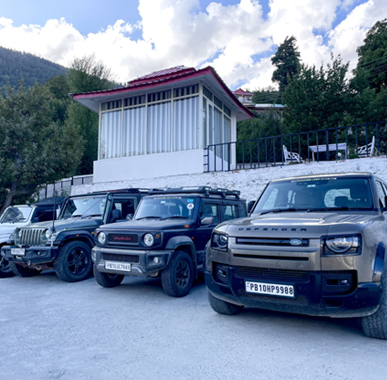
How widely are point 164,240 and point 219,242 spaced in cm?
164

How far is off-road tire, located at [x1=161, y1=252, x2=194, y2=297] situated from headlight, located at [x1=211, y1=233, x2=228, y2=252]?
153 centimetres

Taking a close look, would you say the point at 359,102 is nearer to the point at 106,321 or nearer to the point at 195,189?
the point at 195,189

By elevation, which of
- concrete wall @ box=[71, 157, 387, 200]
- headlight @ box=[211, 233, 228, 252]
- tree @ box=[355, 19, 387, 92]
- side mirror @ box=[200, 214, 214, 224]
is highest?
tree @ box=[355, 19, 387, 92]

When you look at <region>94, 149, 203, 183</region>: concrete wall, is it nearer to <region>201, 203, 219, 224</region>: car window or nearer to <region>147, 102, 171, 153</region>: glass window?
<region>147, 102, 171, 153</region>: glass window

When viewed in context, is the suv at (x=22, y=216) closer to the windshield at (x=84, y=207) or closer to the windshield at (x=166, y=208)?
the windshield at (x=84, y=207)

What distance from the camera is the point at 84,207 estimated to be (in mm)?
8281

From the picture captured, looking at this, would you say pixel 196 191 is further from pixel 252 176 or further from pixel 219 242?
pixel 252 176

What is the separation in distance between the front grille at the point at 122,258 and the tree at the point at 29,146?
8.32 metres

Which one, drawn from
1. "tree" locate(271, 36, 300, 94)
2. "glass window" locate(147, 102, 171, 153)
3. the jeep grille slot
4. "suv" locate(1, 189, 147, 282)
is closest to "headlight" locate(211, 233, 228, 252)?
the jeep grille slot

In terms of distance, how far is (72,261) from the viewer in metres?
7.21

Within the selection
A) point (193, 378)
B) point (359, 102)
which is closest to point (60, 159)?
point (193, 378)

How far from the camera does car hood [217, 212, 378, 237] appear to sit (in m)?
3.46

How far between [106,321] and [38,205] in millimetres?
5636

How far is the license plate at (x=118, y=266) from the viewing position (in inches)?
221
